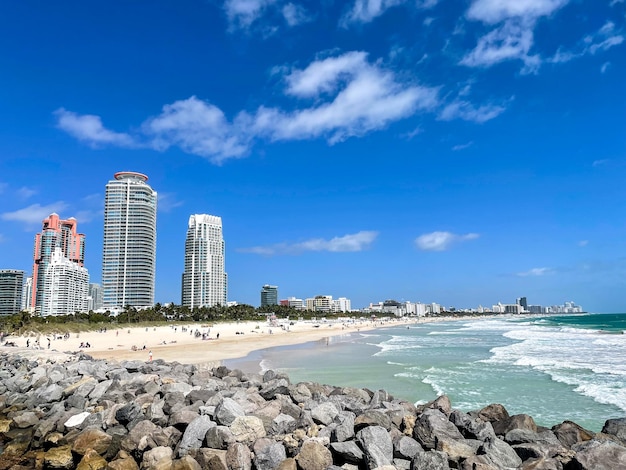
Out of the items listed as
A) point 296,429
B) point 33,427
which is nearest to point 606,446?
point 296,429

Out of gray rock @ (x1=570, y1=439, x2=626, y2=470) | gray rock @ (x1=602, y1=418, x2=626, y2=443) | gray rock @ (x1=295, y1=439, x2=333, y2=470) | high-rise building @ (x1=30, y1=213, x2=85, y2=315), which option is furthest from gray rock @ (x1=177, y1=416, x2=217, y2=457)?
high-rise building @ (x1=30, y1=213, x2=85, y2=315)

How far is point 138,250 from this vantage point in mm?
119875

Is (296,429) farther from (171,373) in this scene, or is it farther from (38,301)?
(38,301)

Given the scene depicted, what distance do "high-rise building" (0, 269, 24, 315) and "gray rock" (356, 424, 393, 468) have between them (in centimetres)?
16391

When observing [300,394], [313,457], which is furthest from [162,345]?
[313,457]

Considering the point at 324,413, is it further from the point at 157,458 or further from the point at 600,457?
the point at 600,457

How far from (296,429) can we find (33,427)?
24.6 feet

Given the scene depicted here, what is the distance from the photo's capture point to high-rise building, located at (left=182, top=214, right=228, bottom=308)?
469 ft

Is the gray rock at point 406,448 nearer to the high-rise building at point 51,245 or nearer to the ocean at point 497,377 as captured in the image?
the ocean at point 497,377

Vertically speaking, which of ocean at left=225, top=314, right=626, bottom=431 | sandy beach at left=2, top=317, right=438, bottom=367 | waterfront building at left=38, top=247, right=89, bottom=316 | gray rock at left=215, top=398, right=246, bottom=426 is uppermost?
waterfront building at left=38, top=247, right=89, bottom=316

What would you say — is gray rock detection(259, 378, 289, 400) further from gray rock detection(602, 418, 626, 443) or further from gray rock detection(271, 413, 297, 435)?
gray rock detection(602, 418, 626, 443)

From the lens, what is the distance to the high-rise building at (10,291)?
469 feet

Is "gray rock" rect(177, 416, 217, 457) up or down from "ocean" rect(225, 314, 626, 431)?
up

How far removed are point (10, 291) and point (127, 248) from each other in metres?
55.3
